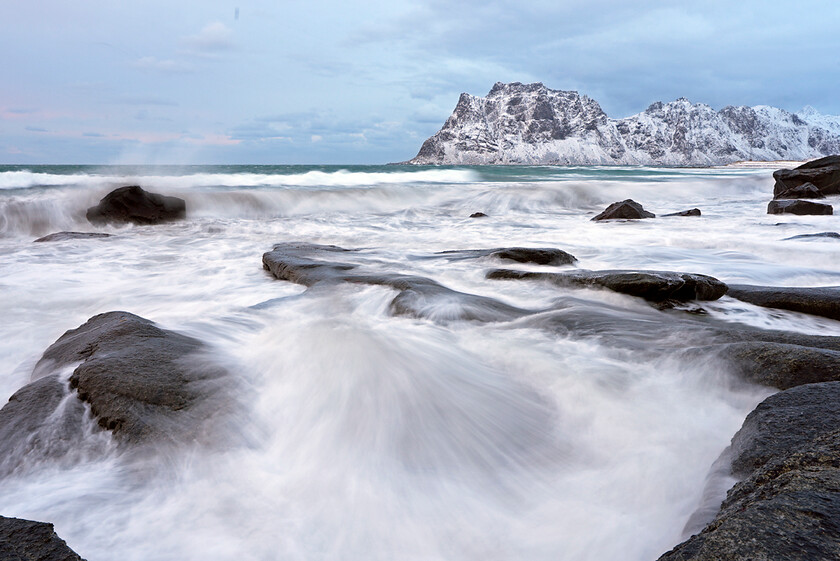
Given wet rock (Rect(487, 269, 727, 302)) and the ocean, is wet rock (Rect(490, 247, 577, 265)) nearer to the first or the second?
the ocean

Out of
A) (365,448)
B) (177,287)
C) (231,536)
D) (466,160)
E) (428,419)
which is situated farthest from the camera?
(466,160)

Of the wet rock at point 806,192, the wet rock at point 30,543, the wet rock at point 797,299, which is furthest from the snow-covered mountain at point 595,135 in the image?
the wet rock at point 30,543

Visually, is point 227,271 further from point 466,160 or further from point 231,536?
point 466,160

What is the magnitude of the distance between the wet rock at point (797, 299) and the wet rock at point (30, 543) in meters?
4.58

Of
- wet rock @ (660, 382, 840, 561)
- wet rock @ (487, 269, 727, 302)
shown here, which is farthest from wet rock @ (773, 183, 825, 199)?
wet rock @ (660, 382, 840, 561)

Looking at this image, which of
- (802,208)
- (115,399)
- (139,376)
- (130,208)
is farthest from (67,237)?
(802,208)

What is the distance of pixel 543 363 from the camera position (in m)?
2.97

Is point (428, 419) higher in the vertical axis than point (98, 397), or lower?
lower

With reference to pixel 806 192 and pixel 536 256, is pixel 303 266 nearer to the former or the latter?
pixel 536 256

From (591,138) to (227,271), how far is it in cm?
17155

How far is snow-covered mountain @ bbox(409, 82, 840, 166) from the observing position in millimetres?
154375

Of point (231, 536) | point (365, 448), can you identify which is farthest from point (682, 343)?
point (231, 536)

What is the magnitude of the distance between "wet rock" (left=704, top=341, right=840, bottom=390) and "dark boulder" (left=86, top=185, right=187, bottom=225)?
36.1 ft

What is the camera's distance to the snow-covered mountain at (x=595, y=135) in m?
154
